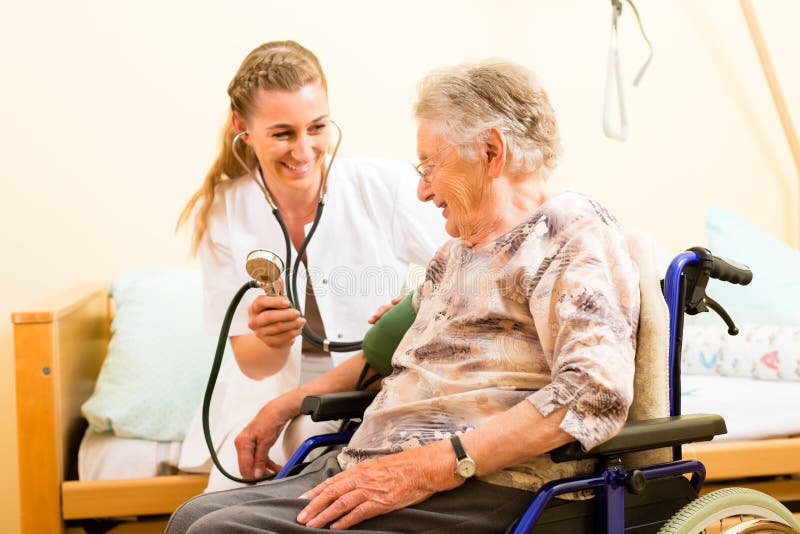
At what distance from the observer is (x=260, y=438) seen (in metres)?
1.66

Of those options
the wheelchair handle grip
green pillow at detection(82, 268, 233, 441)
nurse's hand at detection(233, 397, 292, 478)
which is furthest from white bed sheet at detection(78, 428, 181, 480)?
the wheelchair handle grip

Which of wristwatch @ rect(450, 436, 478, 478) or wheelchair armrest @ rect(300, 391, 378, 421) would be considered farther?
wheelchair armrest @ rect(300, 391, 378, 421)

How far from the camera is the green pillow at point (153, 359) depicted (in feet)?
6.55

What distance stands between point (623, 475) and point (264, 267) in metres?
0.69

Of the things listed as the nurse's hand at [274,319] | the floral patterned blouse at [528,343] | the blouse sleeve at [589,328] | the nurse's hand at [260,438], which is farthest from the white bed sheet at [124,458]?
the blouse sleeve at [589,328]

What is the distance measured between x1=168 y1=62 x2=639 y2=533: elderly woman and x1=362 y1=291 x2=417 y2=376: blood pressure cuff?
3.4 inches

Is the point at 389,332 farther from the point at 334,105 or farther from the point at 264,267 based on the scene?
the point at 334,105

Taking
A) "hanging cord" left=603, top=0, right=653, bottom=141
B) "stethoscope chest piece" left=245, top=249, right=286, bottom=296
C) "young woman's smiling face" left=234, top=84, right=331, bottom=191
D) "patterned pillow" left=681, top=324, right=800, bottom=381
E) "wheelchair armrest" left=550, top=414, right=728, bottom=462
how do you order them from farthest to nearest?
1. "hanging cord" left=603, top=0, right=653, bottom=141
2. "patterned pillow" left=681, top=324, right=800, bottom=381
3. "young woman's smiling face" left=234, top=84, right=331, bottom=191
4. "stethoscope chest piece" left=245, top=249, right=286, bottom=296
5. "wheelchair armrest" left=550, top=414, right=728, bottom=462

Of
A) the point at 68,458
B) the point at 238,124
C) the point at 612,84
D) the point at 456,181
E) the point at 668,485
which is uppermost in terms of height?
the point at 612,84

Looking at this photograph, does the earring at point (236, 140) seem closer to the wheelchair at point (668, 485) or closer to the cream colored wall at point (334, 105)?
the cream colored wall at point (334, 105)

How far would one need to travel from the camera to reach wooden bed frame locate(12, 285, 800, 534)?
1802 millimetres

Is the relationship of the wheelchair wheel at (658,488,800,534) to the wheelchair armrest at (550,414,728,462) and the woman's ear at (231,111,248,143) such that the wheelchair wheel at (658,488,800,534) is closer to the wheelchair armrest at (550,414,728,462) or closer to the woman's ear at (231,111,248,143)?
the wheelchair armrest at (550,414,728,462)

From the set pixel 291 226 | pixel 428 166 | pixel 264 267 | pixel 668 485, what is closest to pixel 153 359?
pixel 291 226

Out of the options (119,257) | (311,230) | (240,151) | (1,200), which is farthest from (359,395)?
(1,200)
